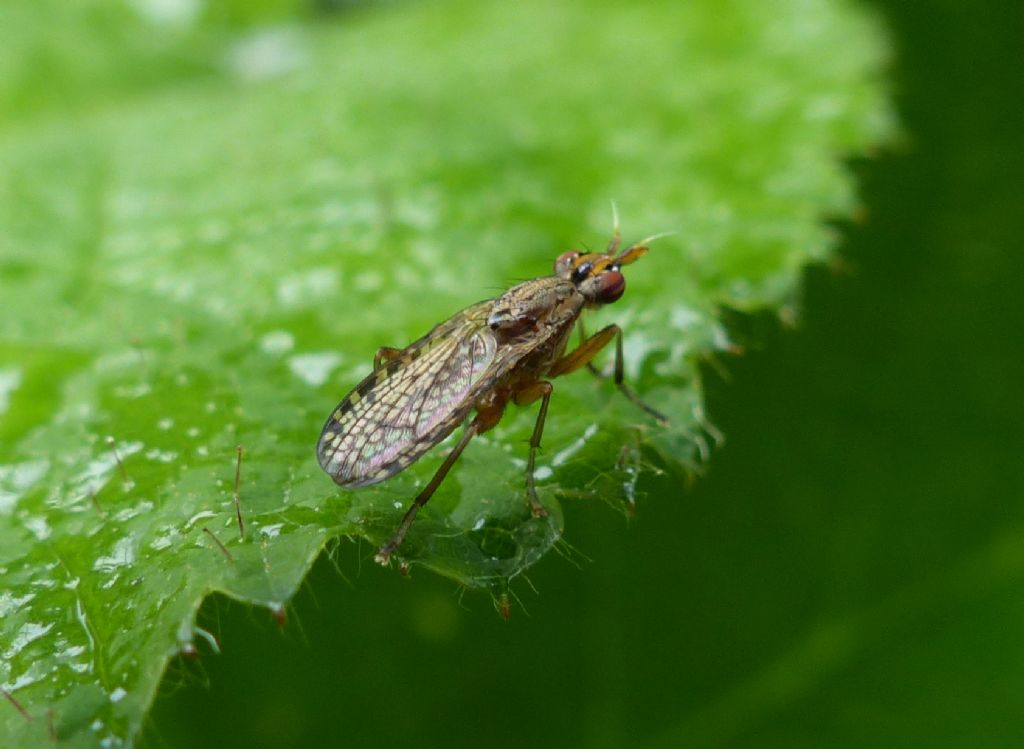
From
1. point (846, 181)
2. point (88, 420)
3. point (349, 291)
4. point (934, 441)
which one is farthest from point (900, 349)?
point (88, 420)

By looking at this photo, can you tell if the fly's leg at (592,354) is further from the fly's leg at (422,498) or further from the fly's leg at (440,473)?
the fly's leg at (422,498)

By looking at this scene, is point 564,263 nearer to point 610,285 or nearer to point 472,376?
point 610,285

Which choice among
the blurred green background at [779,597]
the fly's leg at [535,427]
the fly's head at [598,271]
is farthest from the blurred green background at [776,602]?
the fly's leg at [535,427]

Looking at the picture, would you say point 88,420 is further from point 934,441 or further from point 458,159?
point 934,441

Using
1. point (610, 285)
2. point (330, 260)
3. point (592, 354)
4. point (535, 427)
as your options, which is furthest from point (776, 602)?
point (330, 260)

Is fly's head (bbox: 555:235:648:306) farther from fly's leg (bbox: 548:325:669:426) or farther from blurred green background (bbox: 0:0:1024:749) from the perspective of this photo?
blurred green background (bbox: 0:0:1024:749)

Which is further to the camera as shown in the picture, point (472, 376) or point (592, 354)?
point (592, 354)
